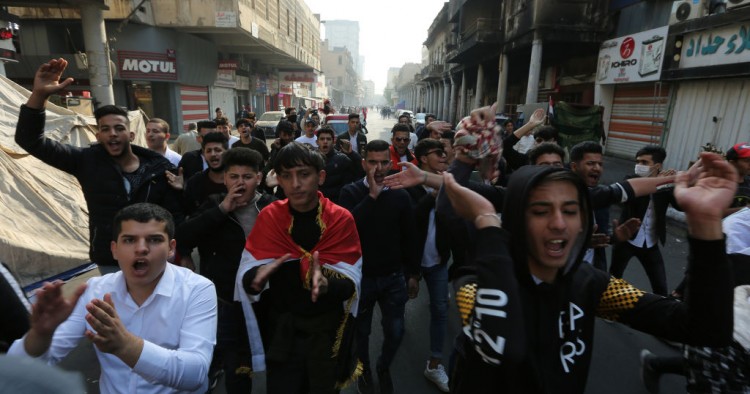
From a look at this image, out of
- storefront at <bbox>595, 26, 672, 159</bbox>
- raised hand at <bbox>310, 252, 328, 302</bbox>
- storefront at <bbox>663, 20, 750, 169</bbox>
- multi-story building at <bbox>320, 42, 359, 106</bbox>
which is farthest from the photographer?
multi-story building at <bbox>320, 42, 359, 106</bbox>

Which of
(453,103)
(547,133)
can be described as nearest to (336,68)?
(453,103)

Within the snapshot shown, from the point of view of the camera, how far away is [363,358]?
10.2 ft

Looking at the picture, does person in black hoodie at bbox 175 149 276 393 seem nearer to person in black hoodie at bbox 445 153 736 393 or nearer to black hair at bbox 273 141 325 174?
black hair at bbox 273 141 325 174

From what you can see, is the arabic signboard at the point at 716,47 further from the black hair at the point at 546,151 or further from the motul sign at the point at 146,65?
the motul sign at the point at 146,65

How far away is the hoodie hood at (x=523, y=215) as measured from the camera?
4.39 ft

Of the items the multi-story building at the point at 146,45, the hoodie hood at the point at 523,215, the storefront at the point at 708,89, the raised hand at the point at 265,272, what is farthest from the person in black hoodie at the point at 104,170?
the storefront at the point at 708,89

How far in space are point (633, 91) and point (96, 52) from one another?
17.6 meters

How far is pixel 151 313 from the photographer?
5.91 ft

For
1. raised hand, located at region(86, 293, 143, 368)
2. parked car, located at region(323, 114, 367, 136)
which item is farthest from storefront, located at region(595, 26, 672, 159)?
raised hand, located at region(86, 293, 143, 368)

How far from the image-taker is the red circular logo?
41.1ft

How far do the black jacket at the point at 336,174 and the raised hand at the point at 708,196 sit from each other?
3.80m

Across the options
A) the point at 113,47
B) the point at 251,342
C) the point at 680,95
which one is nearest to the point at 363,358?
the point at 251,342

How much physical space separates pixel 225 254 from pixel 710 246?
2.64 metres

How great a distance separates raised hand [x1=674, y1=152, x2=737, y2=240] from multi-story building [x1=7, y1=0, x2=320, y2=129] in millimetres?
14947
